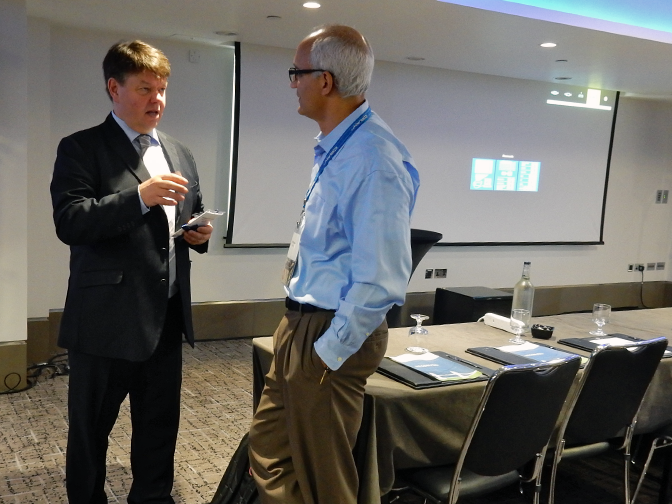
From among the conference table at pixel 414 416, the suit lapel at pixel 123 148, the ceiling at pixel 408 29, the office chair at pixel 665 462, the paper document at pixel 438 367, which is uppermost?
the ceiling at pixel 408 29

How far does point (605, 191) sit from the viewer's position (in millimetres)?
7512

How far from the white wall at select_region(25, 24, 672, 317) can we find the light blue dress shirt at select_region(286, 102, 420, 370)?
118 inches

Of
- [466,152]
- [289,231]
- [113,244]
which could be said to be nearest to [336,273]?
[113,244]

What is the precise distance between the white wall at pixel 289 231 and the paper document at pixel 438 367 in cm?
286

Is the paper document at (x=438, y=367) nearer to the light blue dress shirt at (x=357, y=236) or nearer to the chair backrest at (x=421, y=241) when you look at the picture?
the light blue dress shirt at (x=357, y=236)

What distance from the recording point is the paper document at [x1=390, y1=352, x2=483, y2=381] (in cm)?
233

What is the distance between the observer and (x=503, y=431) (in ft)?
6.90

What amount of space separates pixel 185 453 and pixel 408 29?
9.85ft

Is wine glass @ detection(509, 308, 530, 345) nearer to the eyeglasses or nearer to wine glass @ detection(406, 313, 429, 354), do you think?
wine glass @ detection(406, 313, 429, 354)

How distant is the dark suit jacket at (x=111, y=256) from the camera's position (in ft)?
7.05

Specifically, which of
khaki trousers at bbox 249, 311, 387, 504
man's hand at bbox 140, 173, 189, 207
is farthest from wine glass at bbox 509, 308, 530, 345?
man's hand at bbox 140, 173, 189, 207

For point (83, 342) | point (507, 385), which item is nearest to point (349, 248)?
point (507, 385)

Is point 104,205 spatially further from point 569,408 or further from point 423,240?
point 423,240

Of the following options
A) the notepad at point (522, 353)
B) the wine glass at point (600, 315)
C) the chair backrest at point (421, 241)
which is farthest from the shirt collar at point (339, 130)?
the chair backrest at point (421, 241)
